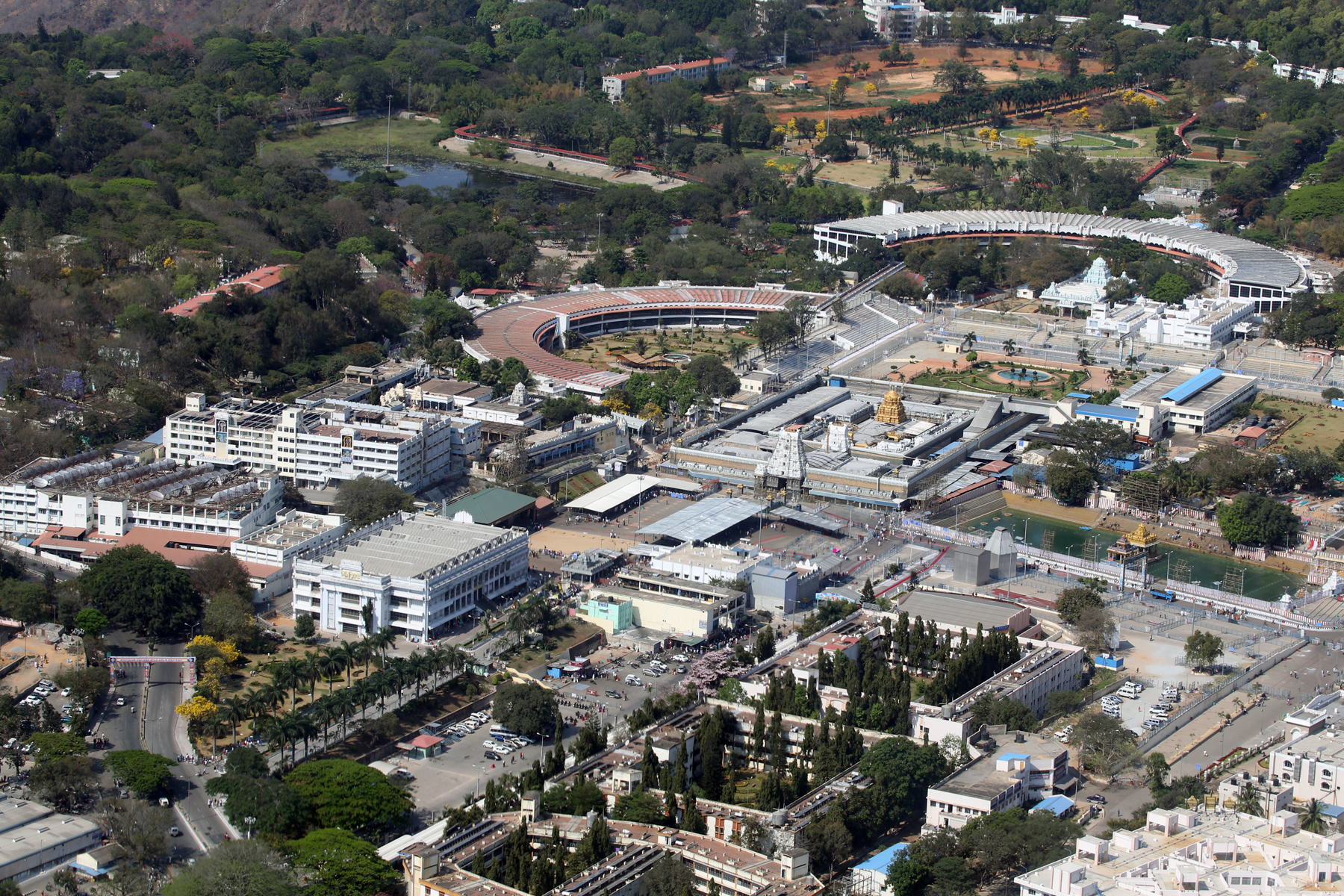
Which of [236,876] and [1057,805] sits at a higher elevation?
[236,876]

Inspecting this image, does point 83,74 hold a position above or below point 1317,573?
above

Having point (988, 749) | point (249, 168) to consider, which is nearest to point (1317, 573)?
point (988, 749)

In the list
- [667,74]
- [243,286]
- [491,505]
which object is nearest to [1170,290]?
[491,505]

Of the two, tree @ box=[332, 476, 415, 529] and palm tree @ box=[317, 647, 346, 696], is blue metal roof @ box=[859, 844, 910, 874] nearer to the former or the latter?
palm tree @ box=[317, 647, 346, 696]

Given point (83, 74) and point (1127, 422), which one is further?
point (83, 74)

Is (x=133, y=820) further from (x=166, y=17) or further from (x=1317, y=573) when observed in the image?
(x=166, y=17)

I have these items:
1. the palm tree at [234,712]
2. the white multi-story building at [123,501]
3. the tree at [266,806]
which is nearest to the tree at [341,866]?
the tree at [266,806]

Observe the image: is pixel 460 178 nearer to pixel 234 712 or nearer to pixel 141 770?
pixel 234 712

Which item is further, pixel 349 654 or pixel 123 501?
pixel 123 501
